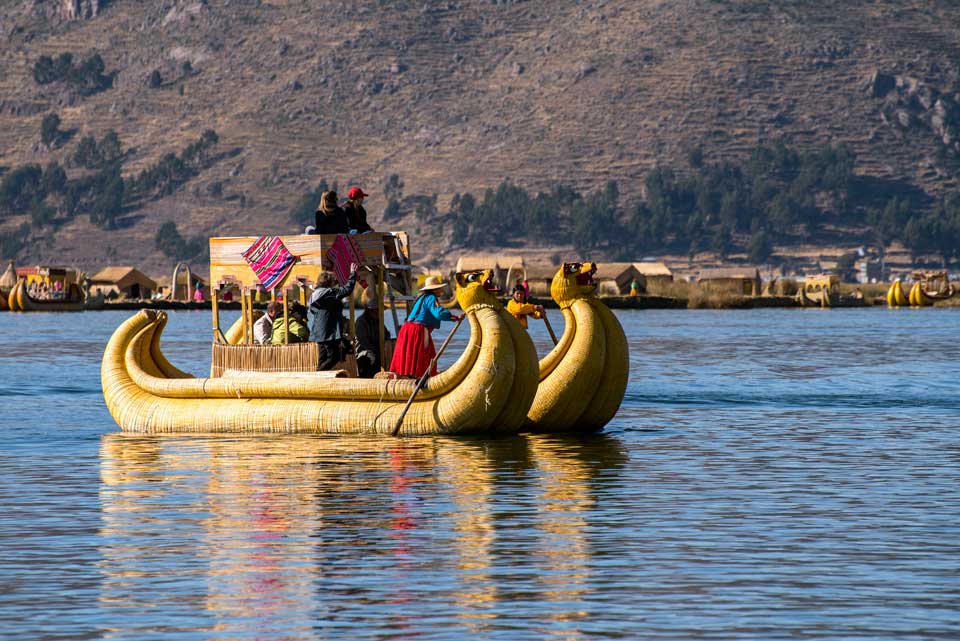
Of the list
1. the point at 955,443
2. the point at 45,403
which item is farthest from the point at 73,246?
the point at 955,443

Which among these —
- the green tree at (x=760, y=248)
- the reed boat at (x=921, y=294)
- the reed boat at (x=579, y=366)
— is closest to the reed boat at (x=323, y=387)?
the reed boat at (x=579, y=366)

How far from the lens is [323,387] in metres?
23.2

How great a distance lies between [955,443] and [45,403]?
1641cm

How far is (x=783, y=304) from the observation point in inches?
4409

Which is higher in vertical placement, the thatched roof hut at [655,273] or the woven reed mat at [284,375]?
the thatched roof hut at [655,273]

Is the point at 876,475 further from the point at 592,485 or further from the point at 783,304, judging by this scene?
the point at 783,304

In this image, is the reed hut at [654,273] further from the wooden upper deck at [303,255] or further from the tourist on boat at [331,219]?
the tourist on boat at [331,219]

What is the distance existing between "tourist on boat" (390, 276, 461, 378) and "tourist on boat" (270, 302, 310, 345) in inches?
70.3

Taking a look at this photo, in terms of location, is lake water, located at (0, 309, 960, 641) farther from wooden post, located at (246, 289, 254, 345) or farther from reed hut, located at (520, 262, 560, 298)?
reed hut, located at (520, 262, 560, 298)

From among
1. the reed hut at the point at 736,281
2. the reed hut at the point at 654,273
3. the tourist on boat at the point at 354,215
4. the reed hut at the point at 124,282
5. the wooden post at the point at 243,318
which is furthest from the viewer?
the reed hut at the point at 654,273

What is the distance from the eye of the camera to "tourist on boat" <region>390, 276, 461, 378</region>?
22.7 meters

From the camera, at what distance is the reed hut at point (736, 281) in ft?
396

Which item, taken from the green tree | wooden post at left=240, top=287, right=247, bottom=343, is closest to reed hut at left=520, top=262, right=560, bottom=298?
the green tree

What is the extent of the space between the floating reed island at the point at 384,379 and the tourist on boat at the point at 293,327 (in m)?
0.33
